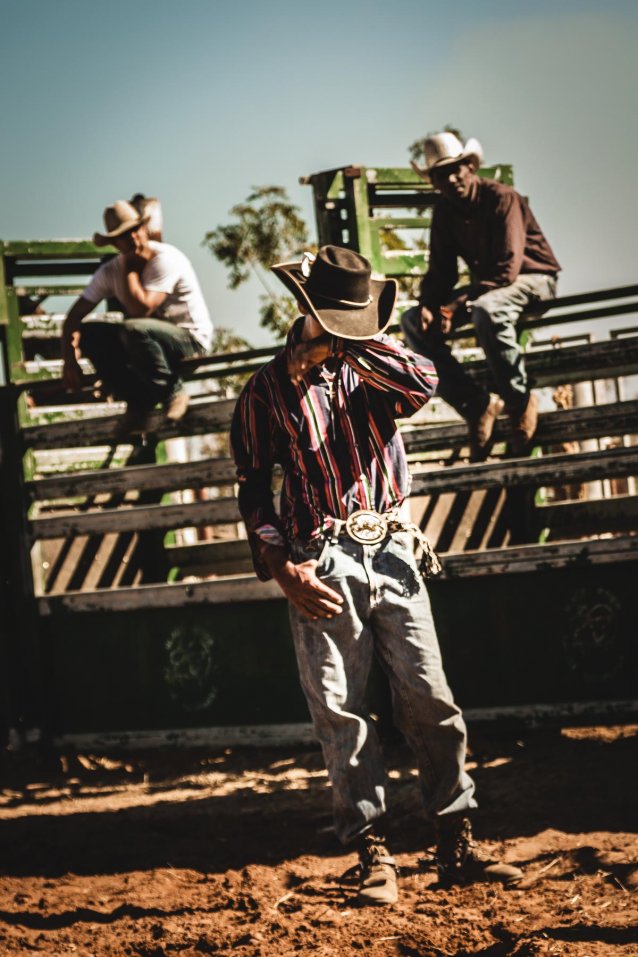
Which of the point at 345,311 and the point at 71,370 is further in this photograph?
the point at 71,370

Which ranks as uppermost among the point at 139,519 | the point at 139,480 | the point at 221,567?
the point at 139,480

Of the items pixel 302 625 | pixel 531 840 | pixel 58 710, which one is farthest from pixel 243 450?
pixel 58 710

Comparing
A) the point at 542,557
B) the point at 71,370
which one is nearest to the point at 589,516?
the point at 542,557

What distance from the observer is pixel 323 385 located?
155 inches

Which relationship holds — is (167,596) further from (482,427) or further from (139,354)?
(482,427)

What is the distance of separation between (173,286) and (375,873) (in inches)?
158

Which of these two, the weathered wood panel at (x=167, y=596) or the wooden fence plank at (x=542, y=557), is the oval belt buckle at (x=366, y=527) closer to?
the wooden fence plank at (x=542, y=557)

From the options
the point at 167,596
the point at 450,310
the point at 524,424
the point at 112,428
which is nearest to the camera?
the point at 524,424

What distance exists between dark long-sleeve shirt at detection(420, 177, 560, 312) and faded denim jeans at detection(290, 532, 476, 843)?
2.33 m

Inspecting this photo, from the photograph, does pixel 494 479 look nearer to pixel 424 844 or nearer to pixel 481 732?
pixel 481 732

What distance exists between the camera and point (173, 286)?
21.9 feet

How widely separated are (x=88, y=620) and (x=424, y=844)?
2.87 meters

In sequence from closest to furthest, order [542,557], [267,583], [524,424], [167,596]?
[542,557] < [524,424] < [267,583] < [167,596]

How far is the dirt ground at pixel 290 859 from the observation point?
3.55 metres
